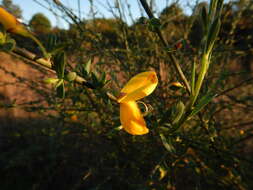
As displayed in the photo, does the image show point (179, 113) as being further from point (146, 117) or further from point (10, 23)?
point (10, 23)

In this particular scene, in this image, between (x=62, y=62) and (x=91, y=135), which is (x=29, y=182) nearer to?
(x=91, y=135)

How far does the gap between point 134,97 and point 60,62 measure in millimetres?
151

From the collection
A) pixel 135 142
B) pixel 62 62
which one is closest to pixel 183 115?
A: pixel 62 62

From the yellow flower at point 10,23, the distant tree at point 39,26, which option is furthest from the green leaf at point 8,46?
the distant tree at point 39,26

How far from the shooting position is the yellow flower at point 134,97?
1.36 feet

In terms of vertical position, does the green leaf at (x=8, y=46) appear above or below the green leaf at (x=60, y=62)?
above

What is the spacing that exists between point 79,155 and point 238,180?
1439 mm

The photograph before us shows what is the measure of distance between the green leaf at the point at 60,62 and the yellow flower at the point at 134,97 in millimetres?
120

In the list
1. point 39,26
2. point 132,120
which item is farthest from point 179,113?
point 39,26

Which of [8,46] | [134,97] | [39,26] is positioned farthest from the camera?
[39,26]

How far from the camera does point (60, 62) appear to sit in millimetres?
353

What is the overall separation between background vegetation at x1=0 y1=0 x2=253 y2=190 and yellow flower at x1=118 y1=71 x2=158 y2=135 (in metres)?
0.04

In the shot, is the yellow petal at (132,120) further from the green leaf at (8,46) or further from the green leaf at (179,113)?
the green leaf at (8,46)

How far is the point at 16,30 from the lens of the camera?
0.32 meters
